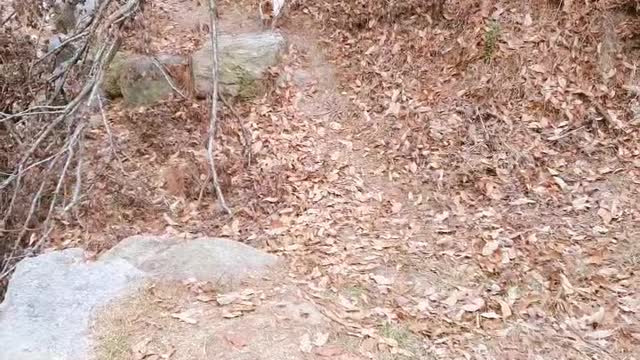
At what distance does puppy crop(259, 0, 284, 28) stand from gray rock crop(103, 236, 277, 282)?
391 centimetres

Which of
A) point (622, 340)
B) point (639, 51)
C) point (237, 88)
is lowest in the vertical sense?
point (622, 340)

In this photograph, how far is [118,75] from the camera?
23.1ft

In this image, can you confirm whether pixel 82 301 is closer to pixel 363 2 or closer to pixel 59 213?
pixel 59 213

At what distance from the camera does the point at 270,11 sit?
25.0 ft

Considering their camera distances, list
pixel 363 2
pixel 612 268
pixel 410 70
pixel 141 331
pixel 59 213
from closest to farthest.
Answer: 1. pixel 141 331
2. pixel 612 268
3. pixel 59 213
4. pixel 410 70
5. pixel 363 2

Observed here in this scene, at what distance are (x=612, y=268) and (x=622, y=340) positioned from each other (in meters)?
0.64

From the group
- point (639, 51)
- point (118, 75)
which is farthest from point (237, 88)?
point (639, 51)

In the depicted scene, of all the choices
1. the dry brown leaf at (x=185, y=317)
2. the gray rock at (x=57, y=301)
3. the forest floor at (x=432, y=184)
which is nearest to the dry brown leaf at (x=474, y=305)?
the forest floor at (x=432, y=184)

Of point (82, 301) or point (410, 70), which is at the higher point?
point (410, 70)

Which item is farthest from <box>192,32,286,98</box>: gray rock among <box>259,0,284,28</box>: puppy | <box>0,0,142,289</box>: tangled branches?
<box>0,0,142,289</box>: tangled branches

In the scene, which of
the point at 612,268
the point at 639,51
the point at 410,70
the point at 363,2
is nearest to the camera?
the point at 612,268

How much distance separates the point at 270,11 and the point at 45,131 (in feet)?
11.6

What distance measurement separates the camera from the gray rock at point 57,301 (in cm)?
328

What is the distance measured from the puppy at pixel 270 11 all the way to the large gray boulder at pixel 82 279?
3.88 metres
